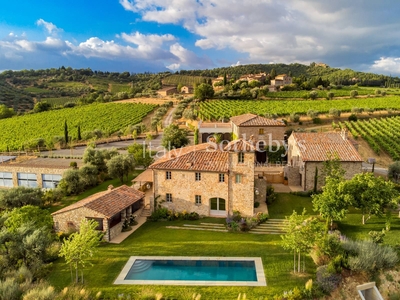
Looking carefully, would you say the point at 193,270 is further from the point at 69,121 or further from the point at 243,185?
the point at 69,121

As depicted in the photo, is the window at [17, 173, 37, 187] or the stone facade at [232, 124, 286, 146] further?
the stone facade at [232, 124, 286, 146]

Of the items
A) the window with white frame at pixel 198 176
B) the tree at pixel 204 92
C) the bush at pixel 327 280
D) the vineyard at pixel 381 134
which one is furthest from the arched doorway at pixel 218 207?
the tree at pixel 204 92

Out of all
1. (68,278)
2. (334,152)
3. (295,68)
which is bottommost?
(68,278)

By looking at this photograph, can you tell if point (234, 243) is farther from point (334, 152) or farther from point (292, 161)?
point (292, 161)

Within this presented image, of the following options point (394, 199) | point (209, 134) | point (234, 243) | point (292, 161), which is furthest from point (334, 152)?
point (209, 134)

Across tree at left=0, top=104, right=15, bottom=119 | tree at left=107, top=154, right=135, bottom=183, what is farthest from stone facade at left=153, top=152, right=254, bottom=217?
tree at left=0, top=104, right=15, bottom=119

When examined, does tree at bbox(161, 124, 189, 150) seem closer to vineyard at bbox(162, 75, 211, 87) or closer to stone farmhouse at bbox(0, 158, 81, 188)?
stone farmhouse at bbox(0, 158, 81, 188)
